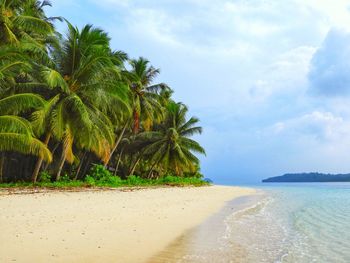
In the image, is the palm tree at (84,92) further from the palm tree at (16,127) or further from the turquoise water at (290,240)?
the turquoise water at (290,240)

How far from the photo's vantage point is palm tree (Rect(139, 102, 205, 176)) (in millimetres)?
32094

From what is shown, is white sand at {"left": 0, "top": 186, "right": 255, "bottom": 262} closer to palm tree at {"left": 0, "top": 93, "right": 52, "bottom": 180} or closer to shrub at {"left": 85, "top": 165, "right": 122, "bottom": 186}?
palm tree at {"left": 0, "top": 93, "right": 52, "bottom": 180}

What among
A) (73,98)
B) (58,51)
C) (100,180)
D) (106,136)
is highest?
(58,51)

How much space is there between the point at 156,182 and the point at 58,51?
44.2ft

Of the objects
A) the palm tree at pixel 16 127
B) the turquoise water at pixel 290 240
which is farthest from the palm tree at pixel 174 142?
the turquoise water at pixel 290 240

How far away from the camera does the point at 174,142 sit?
32.2 meters

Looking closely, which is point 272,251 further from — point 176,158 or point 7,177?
point 176,158

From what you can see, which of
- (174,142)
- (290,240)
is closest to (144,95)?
(174,142)

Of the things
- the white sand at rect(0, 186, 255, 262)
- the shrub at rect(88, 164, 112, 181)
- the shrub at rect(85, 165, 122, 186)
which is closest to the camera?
the white sand at rect(0, 186, 255, 262)

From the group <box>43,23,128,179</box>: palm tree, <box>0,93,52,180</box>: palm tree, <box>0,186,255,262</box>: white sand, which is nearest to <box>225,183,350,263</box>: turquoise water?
<box>0,186,255,262</box>: white sand

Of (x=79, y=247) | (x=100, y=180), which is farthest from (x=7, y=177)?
(x=79, y=247)

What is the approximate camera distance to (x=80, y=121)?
17.8 meters

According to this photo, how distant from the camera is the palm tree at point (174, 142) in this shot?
3209 centimetres

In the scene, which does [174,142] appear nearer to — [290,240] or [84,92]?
[84,92]
